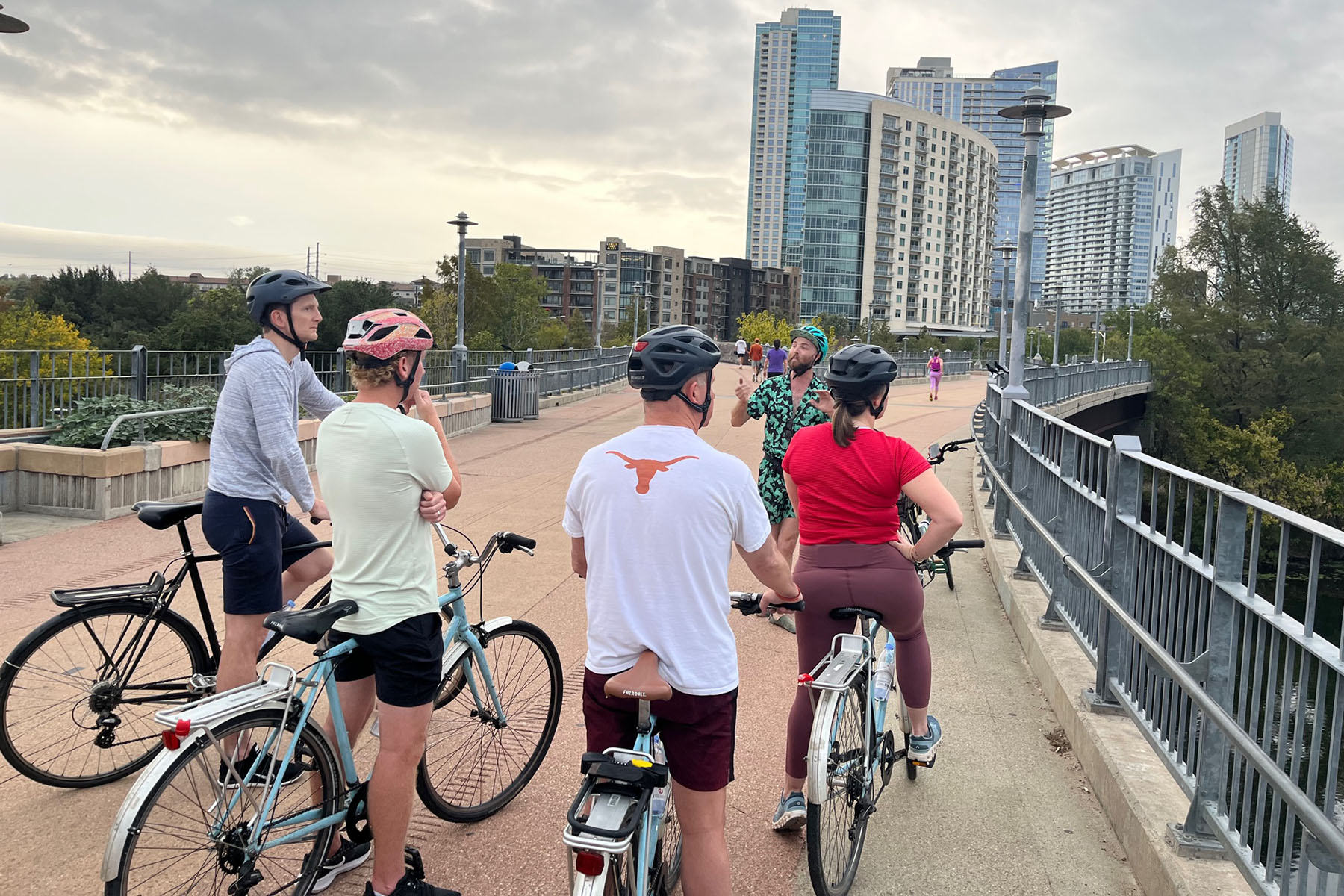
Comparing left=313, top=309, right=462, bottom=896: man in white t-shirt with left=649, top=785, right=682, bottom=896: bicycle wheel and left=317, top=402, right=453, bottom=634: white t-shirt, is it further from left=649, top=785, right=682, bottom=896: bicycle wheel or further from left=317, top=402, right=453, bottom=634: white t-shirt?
left=649, top=785, right=682, bottom=896: bicycle wheel

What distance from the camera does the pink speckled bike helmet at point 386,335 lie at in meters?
3.04

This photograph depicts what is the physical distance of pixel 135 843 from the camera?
2.66 meters

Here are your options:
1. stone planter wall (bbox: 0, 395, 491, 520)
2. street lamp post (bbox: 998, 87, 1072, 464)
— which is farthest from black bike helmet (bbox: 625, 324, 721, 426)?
street lamp post (bbox: 998, 87, 1072, 464)

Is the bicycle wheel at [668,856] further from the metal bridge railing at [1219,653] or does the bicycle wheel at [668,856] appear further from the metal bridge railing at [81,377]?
the metal bridge railing at [81,377]

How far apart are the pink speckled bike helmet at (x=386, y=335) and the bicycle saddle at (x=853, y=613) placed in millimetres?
1719

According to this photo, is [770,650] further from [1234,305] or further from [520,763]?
[1234,305]

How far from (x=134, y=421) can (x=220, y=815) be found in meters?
9.14

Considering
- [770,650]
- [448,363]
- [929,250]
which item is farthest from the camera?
[929,250]

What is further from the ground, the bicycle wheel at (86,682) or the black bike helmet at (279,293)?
the black bike helmet at (279,293)

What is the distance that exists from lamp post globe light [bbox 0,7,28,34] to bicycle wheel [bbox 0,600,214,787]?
778 centimetres

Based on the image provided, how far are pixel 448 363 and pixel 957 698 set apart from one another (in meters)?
17.2

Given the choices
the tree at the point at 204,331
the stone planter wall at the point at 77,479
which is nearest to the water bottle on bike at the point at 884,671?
the stone planter wall at the point at 77,479

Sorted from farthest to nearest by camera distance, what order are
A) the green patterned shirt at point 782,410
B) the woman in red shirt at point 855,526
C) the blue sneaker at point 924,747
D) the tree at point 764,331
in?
1. the tree at point 764,331
2. the green patterned shirt at point 782,410
3. the blue sneaker at point 924,747
4. the woman in red shirt at point 855,526

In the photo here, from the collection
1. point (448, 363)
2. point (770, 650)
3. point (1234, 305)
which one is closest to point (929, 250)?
point (1234, 305)
